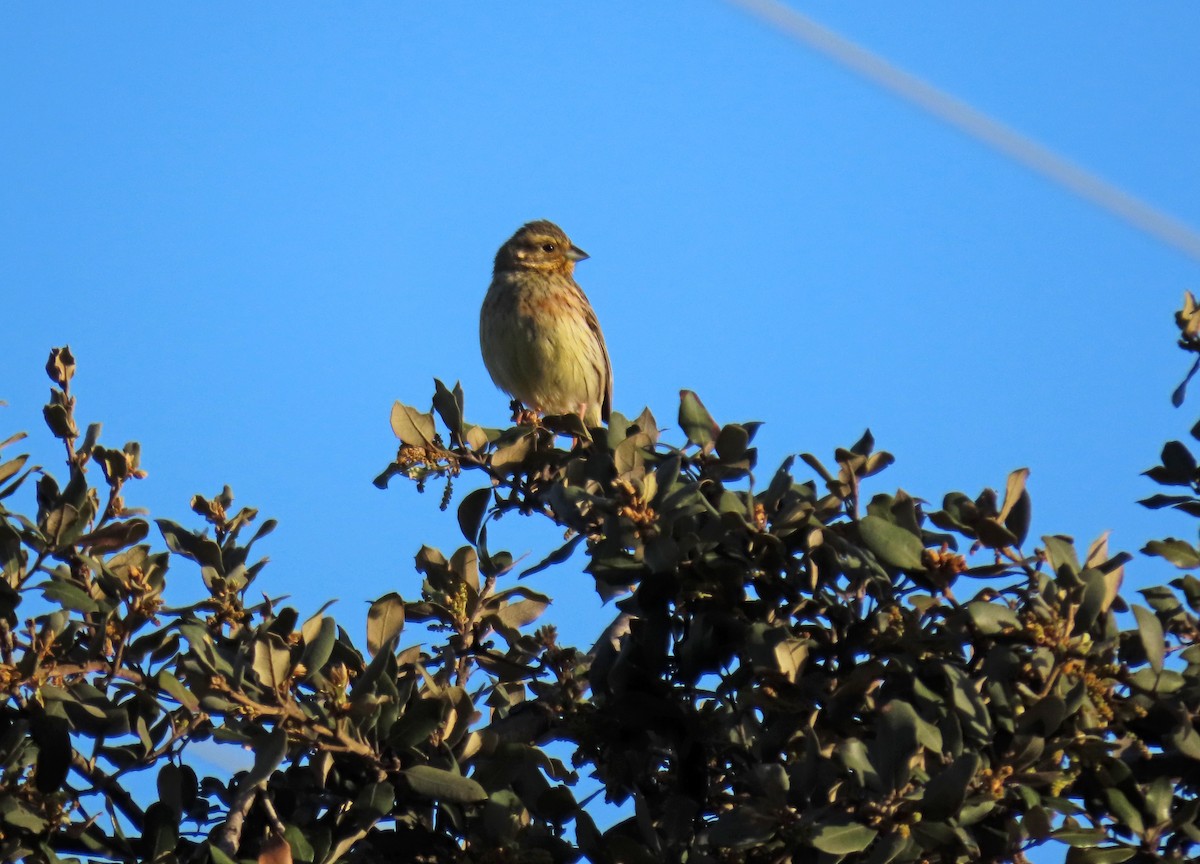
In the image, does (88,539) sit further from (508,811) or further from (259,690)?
(508,811)

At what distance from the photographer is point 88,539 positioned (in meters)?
3.63

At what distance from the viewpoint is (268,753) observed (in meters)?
2.87

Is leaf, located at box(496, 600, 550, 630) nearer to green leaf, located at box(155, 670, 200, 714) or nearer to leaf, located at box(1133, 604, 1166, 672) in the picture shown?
green leaf, located at box(155, 670, 200, 714)

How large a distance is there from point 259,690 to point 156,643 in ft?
1.89

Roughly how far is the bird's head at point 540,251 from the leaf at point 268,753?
6.86m

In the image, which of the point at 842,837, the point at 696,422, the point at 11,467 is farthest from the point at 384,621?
the point at 842,837

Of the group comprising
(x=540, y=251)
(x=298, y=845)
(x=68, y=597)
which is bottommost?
(x=298, y=845)

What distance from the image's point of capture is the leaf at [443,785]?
119 inches

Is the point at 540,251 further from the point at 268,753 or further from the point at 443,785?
the point at 268,753

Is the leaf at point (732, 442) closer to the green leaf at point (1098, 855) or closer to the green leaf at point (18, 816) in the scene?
the green leaf at point (1098, 855)

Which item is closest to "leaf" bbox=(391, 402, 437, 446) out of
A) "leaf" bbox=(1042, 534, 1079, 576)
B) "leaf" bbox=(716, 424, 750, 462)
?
"leaf" bbox=(716, 424, 750, 462)

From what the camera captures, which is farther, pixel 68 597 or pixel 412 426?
pixel 412 426

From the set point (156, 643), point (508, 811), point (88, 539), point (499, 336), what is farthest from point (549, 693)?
point (499, 336)

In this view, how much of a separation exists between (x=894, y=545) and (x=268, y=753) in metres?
1.30
